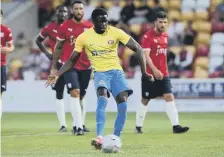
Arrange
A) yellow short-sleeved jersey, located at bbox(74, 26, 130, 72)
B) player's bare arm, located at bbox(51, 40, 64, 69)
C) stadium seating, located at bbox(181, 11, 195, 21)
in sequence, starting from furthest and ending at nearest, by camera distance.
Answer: stadium seating, located at bbox(181, 11, 195, 21)
player's bare arm, located at bbox(51, 40, 64, 69)
yellow short-sleeved jersey, located at bbox(74, 26, 130, 72)

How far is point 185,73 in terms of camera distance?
2541 cm

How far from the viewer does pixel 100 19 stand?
1242cm

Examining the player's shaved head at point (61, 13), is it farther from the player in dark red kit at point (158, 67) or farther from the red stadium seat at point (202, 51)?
the red stadium seat at point (202, 51)

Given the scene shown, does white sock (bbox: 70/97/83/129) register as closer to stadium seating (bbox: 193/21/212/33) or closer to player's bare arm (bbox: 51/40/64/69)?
player's bare arm (bbox: 51/40/64/69)

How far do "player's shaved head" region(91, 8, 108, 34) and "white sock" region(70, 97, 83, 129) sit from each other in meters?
3.32

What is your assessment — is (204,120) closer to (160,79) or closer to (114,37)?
(160,79)

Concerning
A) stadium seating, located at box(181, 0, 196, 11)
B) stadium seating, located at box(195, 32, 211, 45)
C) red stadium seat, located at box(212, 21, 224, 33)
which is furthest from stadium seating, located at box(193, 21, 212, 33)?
stadium seating, located at box(181, 0, 196, 11)

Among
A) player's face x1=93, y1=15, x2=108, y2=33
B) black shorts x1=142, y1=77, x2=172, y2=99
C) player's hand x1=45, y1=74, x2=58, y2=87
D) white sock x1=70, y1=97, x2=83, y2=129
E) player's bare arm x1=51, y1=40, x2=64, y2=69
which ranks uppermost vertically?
player's face x1=93, y1=15, x2=108, y2=33

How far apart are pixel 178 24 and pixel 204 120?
29.8 feet

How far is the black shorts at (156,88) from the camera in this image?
52.5ft

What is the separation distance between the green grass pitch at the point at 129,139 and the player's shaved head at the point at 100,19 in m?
1.87

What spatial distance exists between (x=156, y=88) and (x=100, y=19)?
395 cm

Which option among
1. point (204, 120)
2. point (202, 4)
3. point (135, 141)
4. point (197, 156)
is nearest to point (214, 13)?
point (202, 4)

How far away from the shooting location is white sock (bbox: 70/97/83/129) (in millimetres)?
15453
